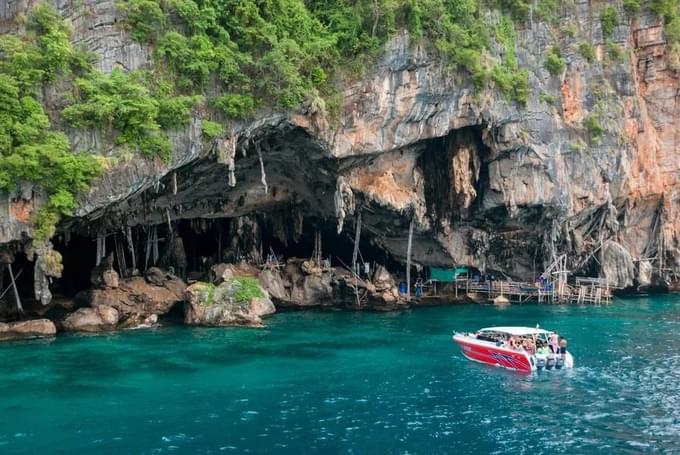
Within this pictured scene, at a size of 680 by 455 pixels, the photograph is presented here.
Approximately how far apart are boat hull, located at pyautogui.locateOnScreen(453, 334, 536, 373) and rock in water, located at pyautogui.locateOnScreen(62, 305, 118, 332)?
1571cm

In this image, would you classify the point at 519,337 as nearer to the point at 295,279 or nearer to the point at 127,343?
the point at 127,343

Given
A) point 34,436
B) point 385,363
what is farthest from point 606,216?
point 34,436

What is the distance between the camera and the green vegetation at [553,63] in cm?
3944

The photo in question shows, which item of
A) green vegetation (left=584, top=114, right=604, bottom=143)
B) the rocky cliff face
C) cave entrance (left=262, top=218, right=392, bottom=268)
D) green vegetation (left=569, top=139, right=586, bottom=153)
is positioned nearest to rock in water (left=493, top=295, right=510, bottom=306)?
the rocky cliff face

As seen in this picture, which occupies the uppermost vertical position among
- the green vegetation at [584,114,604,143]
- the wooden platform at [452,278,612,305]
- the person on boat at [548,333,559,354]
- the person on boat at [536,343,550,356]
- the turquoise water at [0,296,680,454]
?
the green vegetation at [584,114,604,143]

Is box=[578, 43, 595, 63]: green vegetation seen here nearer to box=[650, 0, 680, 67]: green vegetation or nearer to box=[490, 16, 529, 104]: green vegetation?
box=[490, 16, 529, 104]: green vegetation

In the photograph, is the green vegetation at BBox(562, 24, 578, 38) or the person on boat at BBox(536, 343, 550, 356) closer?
the person on boat at BBox(536, 343, 550, 356)

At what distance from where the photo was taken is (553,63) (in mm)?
39438

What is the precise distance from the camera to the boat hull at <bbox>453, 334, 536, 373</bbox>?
77.4ft

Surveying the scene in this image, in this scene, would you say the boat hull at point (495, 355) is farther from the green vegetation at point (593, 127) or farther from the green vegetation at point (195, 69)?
the green vegetation at point (593, 127)

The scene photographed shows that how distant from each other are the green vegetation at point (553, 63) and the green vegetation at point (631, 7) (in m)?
7.17

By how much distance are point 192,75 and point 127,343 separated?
11549 mm

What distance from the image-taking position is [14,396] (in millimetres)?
19297

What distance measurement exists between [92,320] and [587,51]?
32.6 meters
